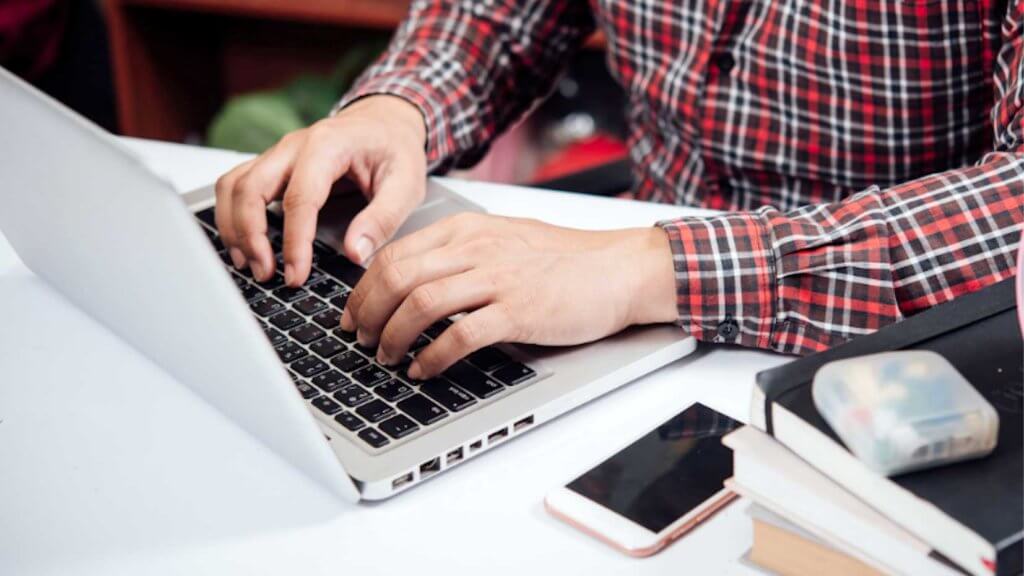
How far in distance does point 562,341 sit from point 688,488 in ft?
0.45

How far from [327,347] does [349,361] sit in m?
0.02

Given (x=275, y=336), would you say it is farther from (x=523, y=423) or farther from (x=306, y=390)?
(x=523, y=423)

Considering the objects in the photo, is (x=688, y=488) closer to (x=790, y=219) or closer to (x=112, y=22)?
(x=790, y=219)

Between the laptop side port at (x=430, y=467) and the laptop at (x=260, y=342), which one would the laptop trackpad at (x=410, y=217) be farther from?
the laptop side port at (x=430, y=467)

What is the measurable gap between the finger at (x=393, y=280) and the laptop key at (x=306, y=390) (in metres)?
0.05

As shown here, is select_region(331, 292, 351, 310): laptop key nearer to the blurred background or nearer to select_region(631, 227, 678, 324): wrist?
select_region(631, 227, 678, 324): wrist

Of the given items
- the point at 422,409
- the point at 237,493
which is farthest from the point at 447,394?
the point at 237,493

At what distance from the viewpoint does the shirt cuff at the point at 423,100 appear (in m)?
1.03

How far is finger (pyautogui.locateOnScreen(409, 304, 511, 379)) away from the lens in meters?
0.65

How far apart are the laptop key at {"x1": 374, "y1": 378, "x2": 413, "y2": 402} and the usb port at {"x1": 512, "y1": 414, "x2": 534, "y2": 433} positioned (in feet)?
0.20

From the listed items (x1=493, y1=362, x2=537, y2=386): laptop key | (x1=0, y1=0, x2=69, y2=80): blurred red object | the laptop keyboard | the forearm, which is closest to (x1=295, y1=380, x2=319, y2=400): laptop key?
the laptop keyboard

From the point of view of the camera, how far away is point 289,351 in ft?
2.28

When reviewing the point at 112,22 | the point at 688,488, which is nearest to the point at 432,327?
the point at 688,488

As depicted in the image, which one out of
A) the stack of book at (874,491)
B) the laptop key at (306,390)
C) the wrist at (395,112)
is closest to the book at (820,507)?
the stack of book at (874,491)
